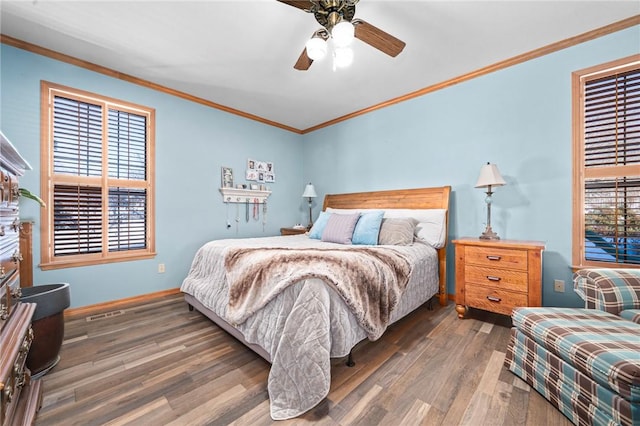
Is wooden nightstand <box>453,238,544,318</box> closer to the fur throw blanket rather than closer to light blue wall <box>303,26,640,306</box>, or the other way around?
light blue wall <box>303,26,640,306</box>

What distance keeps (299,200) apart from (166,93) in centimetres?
254

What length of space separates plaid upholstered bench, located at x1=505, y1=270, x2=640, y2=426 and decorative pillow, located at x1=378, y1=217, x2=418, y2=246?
110 centimetres

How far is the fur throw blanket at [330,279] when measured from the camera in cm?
150

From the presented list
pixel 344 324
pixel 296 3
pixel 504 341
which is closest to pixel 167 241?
pixel 344 324

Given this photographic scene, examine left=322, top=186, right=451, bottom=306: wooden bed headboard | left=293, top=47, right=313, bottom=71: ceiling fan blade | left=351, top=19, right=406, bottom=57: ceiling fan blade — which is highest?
left=351, top=19, right=406, bottom=57: ceiling fan blade

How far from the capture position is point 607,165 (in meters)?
2.16

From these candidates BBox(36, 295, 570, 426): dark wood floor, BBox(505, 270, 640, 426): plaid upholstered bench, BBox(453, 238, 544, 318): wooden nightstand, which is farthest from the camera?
BBox(453, 238, 544, 318): wooden nightstand

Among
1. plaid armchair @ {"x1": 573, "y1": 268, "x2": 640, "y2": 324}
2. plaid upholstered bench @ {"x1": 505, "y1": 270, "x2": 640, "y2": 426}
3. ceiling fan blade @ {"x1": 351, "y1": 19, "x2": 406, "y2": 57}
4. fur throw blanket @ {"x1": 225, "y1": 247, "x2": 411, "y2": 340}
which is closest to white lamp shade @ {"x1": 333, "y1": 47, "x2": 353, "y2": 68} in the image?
ceiling fan blade @ {"x1": 351, "y1": 19, "x2": 406, "y2": 57}

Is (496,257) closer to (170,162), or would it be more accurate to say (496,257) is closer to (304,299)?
(304,299)

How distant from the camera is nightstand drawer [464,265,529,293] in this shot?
2.07 meters

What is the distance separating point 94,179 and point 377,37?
10.2ft

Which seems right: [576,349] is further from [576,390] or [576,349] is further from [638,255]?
[638,255]

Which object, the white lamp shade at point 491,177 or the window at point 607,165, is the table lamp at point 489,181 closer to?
the white lamp shade at point 491,177

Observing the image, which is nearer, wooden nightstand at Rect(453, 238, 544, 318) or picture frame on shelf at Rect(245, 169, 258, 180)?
wooden nightstand at Rect(453, 238, 544, 318)
